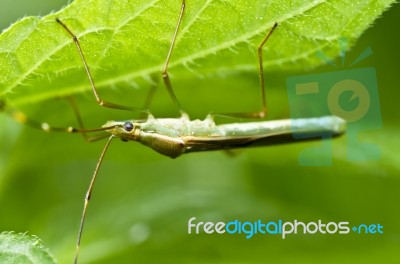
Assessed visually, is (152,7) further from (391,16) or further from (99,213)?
(391,16)

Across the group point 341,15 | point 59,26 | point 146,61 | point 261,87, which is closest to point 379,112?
point 261,87

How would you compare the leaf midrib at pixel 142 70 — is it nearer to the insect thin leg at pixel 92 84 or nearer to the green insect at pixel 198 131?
the insect thin leg at pixel 92 84

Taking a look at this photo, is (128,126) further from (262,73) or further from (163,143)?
(262,73)

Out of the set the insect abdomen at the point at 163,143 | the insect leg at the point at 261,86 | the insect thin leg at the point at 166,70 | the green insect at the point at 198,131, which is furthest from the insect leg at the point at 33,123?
the insect leg at the point at 261,86

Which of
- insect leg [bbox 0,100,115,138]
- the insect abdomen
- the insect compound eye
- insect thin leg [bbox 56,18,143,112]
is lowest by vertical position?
the insect abdomen

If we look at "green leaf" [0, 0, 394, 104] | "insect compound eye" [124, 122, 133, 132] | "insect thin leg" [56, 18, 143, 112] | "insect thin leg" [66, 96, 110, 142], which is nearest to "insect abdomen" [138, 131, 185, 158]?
"insect compound eye" [124, 122, 133, 132]

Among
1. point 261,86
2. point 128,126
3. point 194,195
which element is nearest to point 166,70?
point 128,126

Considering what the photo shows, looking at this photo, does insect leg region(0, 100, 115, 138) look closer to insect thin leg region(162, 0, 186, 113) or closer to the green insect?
the green insect
